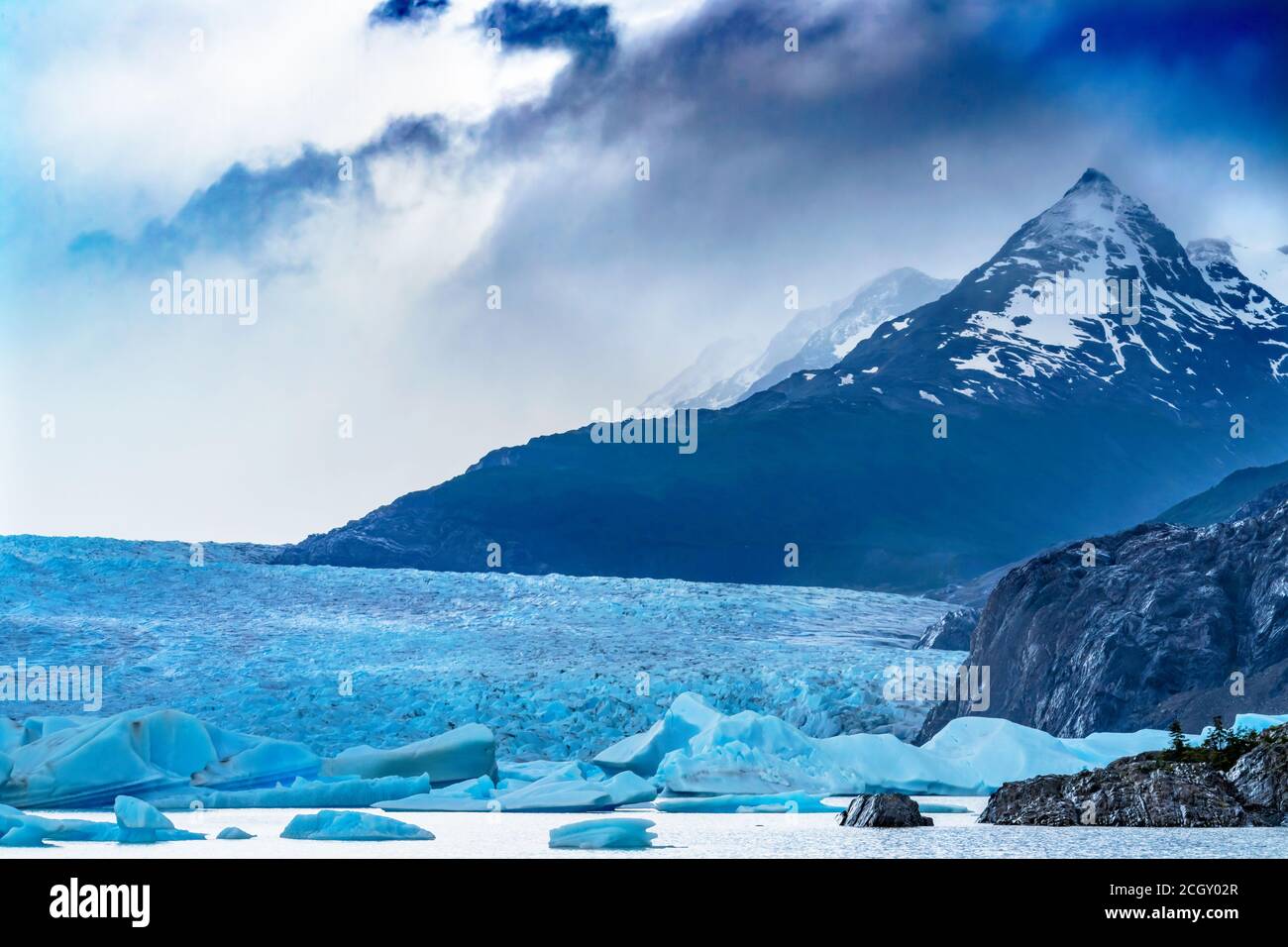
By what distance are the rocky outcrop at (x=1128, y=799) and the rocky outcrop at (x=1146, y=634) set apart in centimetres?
936

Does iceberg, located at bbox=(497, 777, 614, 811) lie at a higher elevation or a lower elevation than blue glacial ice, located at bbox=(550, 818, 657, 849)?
lower

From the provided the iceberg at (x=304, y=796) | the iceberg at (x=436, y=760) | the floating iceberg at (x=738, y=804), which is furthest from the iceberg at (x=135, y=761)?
the floating iceberg at (x=738, y=804)

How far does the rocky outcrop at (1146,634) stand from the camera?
83.8 feet

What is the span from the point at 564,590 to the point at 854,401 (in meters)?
45.9

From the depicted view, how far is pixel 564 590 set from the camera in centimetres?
3186

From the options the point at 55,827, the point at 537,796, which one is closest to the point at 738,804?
the point at 537,796

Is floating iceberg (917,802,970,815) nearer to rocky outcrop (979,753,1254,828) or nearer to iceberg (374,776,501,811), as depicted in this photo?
rocky outcrop (979,753,1254,828)

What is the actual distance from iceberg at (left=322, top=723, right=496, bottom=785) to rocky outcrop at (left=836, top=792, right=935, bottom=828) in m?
5.68

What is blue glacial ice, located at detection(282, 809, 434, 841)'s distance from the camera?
41.9 ft

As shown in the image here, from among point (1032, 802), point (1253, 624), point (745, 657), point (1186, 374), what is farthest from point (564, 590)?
point (1186, 374)

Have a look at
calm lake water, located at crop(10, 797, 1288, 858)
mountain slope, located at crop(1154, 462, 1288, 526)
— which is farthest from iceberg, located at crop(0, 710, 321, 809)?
mountain slope, located at crop(1154, 462, 1288, 526)

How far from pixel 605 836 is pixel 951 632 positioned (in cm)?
2226

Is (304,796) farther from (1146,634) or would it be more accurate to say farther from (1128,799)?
(1146,634)
